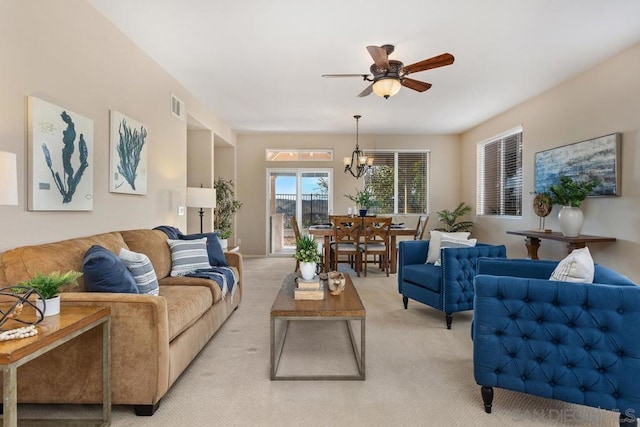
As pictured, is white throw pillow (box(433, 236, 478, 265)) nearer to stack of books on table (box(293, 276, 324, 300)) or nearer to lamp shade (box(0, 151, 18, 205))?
stack of books on table (box(293, 276, 324, 300))

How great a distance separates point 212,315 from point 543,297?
7.94 ft

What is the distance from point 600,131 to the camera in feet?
13.4

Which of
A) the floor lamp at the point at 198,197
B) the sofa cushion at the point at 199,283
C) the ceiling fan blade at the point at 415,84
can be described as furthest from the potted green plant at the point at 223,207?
the ceiling fan blade at the point at 415,84

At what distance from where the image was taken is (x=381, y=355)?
2.76m

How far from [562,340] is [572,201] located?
2.87 metres

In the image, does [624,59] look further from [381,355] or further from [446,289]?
[381,355]

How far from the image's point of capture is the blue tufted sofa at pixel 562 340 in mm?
1734

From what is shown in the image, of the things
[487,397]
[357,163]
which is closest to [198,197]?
[357,163]

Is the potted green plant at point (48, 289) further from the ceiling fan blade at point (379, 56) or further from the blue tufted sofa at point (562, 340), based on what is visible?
the ceiling fan blade at point (379, 56)

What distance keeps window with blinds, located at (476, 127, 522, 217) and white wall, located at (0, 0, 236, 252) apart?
17.7ft

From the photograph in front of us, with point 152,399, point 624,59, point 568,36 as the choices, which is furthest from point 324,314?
point 624,59

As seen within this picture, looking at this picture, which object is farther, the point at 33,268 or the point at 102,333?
the point at 33,268

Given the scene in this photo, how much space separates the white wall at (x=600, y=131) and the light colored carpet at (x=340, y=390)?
2.05 metres

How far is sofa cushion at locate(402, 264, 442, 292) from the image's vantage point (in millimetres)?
3410
